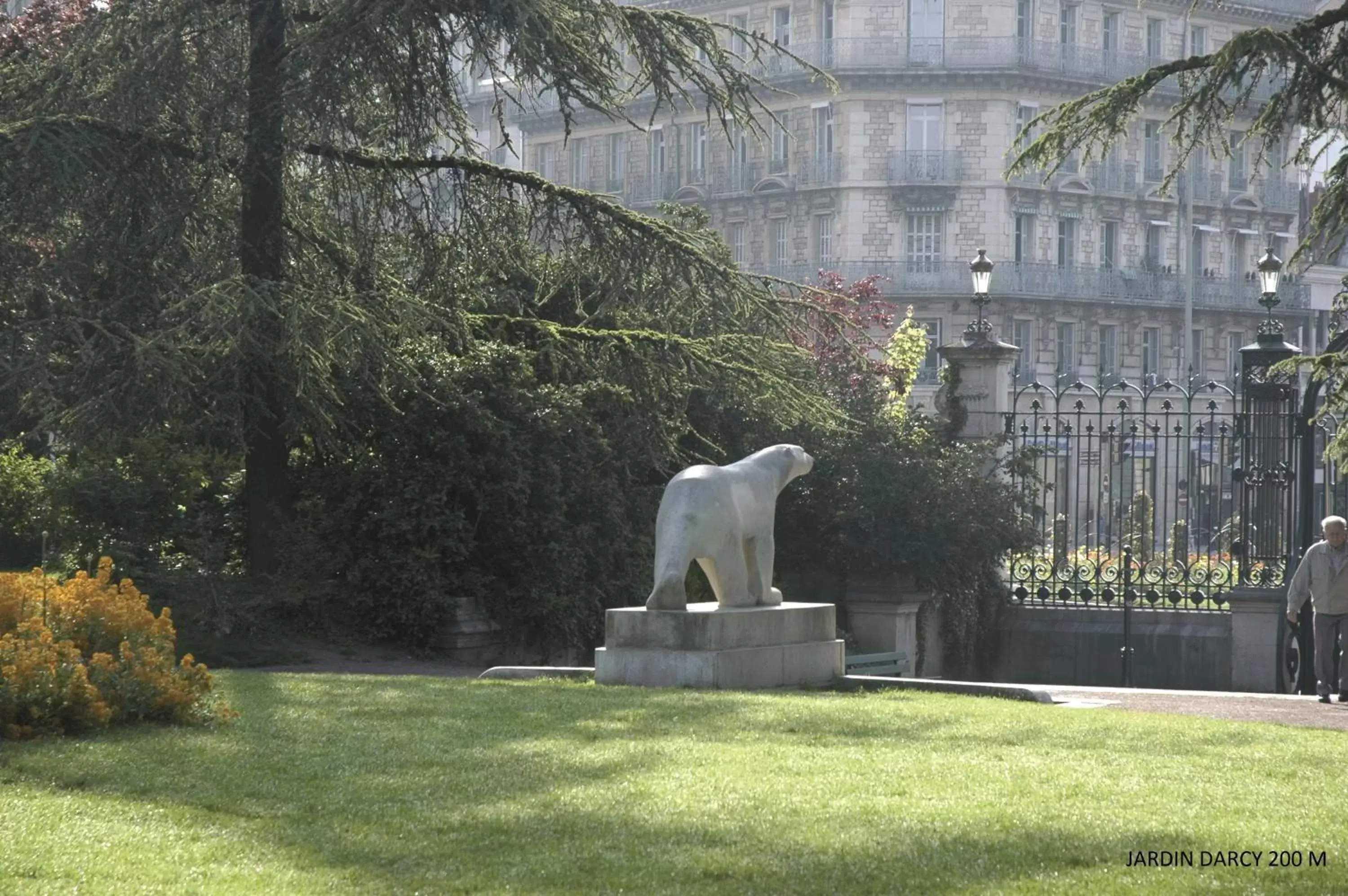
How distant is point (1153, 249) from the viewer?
207 feet

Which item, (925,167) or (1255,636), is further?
(925,167)

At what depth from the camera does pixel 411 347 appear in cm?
1850

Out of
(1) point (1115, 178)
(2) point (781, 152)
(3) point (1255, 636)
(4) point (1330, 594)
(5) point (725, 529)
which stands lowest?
(3) point (1255, 636)

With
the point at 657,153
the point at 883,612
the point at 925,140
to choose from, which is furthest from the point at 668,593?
the point at 657,153

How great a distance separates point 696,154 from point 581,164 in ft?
17.5

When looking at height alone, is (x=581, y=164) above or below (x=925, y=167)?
above

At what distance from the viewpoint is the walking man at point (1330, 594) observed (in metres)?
15.7

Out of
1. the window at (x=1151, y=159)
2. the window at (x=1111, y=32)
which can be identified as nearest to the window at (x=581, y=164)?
the window at (x=1111, y=32)

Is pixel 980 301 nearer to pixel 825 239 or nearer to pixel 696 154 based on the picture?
pixel 825 239

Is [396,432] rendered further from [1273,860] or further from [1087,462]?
[1273,860]

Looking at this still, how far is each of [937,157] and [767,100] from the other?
5.92 metres

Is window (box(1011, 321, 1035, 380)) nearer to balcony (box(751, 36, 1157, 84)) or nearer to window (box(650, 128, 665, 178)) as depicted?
balcony (box(751, 36, 1157, 84))

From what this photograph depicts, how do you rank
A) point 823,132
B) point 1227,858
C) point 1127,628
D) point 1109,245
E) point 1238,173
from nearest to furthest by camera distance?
point 1227,858
point 1127,628
point 823,132
point 1109,245
point 1238,173

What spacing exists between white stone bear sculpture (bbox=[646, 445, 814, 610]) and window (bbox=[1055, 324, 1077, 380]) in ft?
152
